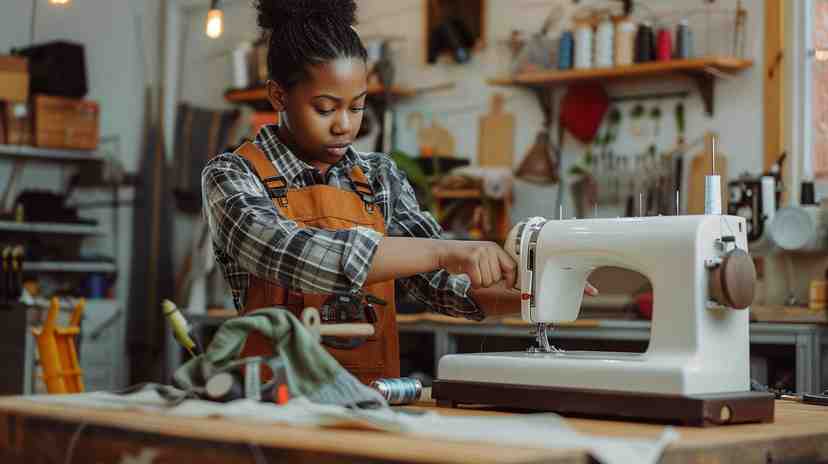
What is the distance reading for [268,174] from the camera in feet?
7.38

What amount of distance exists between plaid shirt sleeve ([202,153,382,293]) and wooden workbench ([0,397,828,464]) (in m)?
0.29

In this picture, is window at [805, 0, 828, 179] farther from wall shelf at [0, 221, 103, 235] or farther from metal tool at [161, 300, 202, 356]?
wall shelf at [0, 221, 103, 235]

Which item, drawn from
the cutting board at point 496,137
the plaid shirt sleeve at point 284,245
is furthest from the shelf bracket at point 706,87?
the plaid shirt sleeve at point 284,245

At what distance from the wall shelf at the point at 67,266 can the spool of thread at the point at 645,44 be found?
345 cm

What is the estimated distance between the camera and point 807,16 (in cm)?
512

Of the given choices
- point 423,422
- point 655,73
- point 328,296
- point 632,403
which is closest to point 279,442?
point 423,422

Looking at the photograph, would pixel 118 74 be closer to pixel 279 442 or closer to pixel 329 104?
pixel 329 104

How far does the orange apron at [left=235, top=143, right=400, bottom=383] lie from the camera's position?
2219 mm

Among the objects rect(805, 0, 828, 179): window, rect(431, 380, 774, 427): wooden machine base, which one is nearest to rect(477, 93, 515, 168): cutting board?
rect(805, 0, 828, 179): window

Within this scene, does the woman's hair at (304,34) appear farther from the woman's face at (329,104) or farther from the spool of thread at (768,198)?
the spool of thread at (768,198)

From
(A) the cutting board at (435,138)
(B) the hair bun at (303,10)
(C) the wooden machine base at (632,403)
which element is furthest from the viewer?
(A) the cutting board at (435,138)

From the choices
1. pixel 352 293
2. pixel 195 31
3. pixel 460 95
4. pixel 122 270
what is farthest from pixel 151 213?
pixel 352 293

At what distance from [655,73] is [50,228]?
3513mm

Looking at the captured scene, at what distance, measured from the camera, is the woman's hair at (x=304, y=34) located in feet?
7.17
